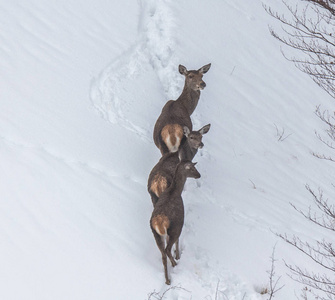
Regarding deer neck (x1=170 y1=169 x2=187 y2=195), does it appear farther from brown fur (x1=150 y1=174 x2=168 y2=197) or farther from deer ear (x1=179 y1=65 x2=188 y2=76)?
deer ear (x1=179 y1=65 x2=188 y2=76)

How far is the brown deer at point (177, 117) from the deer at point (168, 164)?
138mm

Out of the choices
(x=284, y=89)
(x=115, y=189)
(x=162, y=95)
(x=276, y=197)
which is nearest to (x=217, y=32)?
(x=284, y=89)

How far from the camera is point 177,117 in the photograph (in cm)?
968

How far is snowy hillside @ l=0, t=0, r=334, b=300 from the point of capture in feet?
24.8

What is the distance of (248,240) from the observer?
875 cm

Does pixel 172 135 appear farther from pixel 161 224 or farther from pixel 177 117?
pixel 161 224

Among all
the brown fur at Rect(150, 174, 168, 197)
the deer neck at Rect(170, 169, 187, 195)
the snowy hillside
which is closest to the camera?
the snowy hillside

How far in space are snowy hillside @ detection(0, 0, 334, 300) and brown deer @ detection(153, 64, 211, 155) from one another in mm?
525

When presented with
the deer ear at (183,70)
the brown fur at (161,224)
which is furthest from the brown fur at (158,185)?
the deer ear at (183,70)

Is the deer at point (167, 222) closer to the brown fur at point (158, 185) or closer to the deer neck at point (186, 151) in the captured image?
the brown fur at point (158, 185)

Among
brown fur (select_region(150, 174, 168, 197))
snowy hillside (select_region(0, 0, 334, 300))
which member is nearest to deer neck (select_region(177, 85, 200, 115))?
snowy hillside (select_region(0, 0, 334, 300))

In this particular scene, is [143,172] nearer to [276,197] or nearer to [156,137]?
[156,137]

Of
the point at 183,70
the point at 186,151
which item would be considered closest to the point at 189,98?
the point at 183,70

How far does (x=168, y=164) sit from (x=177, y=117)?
4.06 ft
